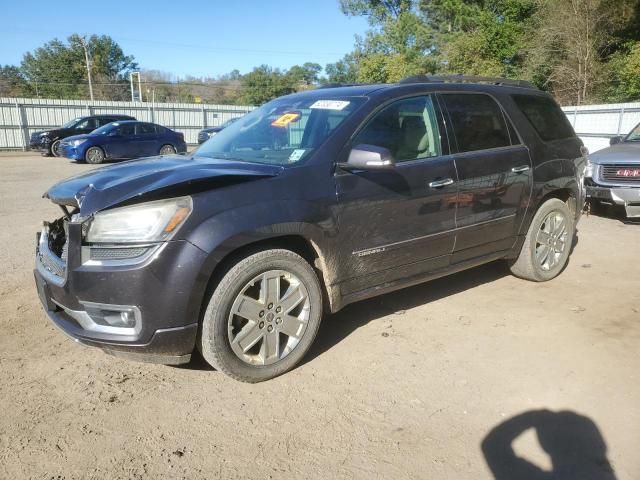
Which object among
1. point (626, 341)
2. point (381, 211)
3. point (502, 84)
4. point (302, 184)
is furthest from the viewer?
point (502, 84)

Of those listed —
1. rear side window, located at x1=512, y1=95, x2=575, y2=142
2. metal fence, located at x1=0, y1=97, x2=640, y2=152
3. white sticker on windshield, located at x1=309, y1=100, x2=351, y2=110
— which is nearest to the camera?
white sticker on windshield, located at x1=309, y1=100, x2=351, y2=110

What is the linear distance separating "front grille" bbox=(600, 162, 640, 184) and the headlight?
23.6 ft

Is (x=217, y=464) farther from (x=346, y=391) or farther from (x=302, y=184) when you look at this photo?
(x=302, y=184)

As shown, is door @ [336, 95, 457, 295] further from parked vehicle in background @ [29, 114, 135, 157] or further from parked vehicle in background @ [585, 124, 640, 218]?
parked vehicle in background @ [29, 114, 135, 157]

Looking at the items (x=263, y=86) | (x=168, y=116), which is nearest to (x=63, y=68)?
(x=263, y=86)

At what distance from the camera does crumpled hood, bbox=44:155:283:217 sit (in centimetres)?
290

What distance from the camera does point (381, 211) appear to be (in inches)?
141

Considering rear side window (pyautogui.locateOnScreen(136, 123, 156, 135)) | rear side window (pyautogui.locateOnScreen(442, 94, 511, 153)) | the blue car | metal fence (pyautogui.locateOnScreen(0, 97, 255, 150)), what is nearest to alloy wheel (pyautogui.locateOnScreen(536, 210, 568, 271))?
rear side window (pyautogui.locateOnScreen(442, 94, 511, 153))

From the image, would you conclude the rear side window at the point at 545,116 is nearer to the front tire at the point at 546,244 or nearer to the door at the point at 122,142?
the front tire at the point at 546,244

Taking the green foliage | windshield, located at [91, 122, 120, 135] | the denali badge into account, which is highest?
the green foliage

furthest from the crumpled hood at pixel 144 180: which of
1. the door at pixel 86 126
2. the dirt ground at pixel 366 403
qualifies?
the door at pixel 86 126

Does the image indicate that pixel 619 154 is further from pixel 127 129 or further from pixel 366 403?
pixel 127 129

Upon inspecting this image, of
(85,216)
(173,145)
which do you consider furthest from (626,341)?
(173,145)

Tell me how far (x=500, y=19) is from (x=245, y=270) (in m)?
41.3
